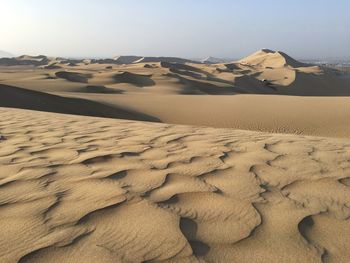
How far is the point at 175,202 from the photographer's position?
2.02 meters

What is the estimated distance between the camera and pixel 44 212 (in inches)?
74.6

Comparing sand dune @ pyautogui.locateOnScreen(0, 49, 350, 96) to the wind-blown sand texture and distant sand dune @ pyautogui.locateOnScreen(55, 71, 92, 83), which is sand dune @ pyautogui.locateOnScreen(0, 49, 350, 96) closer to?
distant sand dune @ pyautogui.locateOnScreen(55, 71, 92, 83)

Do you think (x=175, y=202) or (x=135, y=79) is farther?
(x=135, y=79)

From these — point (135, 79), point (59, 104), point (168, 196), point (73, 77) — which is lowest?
point (135, 79)

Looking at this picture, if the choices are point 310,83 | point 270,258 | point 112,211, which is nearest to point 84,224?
point 112,211

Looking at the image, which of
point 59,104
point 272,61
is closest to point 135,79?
point 59,104

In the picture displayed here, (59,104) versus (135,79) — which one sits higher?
(59,104)

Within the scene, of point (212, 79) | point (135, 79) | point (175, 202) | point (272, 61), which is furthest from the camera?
point (272, 61)

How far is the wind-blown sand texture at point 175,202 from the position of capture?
1537 mm

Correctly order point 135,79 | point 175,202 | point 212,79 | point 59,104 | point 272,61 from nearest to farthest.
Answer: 1. point 175,202
2. point 59,104
3. point 135,79
4. point 212,79
5. point 272,61

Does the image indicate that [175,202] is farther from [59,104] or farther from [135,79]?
[135,79]

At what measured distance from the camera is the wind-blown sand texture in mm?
1537

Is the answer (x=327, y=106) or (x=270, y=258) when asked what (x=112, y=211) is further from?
(x=327, y=106)

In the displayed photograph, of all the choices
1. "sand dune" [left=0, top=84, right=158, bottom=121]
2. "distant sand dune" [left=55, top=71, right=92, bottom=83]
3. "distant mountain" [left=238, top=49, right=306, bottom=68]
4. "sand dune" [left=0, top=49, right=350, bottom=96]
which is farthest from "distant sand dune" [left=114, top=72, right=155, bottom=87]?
"distant mountain" [left=238, top=49, right=306, bottom=68]
